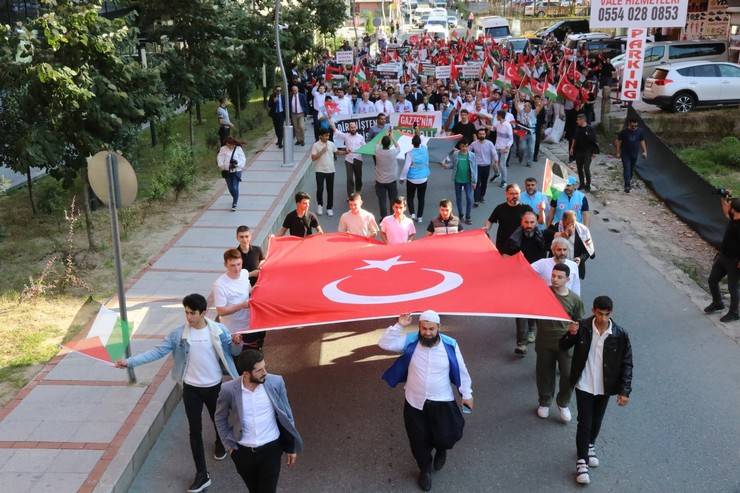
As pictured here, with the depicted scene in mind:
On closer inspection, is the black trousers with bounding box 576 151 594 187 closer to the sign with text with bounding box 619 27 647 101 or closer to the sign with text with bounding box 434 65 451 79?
the sign with text with bounding box 619 27 647 101

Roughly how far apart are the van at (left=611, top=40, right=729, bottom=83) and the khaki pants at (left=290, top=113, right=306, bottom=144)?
44.5 feet

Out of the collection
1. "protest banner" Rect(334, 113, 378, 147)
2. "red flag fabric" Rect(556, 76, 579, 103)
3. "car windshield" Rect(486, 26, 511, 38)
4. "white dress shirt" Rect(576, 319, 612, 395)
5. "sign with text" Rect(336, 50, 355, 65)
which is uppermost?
"car windshield" Rect(486, 26, 511, 38)

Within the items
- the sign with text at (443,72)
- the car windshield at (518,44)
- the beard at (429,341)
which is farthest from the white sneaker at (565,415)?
the car windshield at (518,44)

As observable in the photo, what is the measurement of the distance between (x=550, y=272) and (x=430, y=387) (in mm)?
2243

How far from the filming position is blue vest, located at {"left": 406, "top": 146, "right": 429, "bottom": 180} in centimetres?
1273

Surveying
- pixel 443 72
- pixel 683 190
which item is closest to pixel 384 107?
pixel 683 190

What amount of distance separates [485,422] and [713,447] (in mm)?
2017

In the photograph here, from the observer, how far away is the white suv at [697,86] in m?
21.8

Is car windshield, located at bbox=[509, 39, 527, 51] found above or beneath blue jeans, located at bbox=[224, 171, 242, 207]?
above

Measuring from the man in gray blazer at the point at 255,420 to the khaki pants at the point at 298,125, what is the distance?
16.4m

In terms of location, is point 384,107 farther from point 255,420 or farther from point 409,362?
point 255,420

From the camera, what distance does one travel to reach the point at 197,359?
5.66 m

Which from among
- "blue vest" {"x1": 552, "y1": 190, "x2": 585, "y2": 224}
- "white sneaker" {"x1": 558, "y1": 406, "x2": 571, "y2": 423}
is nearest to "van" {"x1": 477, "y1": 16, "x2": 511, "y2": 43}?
"blue vest" {"x1": 552, "y1": 190, "x2": 585, "y2": 224}

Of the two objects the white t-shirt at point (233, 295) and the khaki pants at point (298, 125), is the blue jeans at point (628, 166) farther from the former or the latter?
the white t-shirt at point (233, 295)
